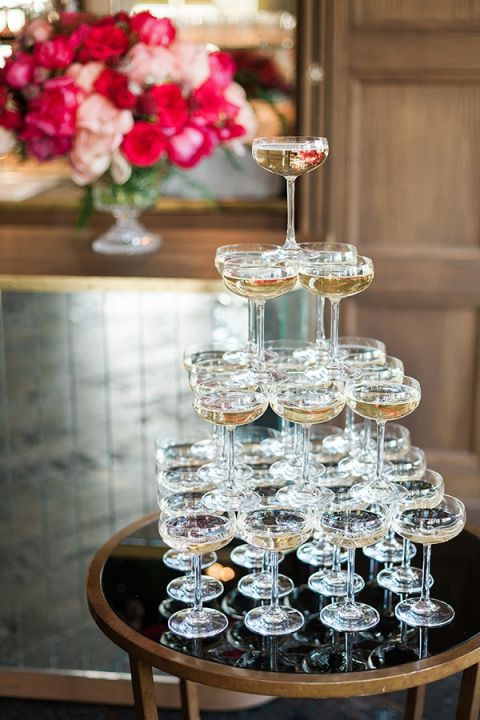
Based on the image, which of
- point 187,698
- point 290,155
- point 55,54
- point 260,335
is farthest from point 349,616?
point 55,54

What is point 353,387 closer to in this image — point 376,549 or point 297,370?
point 297,370

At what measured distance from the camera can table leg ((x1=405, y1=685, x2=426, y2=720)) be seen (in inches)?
81.3

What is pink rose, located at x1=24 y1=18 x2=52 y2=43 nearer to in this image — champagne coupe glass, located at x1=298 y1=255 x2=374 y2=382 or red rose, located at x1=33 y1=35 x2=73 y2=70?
red rose, located at x1=33 y1=35 x2=73 y2=70

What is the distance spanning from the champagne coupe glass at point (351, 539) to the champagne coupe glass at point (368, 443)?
106 millimetres

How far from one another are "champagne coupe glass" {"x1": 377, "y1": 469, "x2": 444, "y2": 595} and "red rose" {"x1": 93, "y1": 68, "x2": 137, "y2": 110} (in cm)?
126

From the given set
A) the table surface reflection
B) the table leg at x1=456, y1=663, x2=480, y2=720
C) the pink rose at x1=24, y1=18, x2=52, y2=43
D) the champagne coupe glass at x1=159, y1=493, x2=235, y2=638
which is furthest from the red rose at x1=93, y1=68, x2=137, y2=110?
the table leg at x1=456, y1=663, x2=480, y2=720

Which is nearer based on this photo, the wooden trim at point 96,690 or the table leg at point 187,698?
the table leg at point 187,698

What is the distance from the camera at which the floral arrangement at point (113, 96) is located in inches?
101

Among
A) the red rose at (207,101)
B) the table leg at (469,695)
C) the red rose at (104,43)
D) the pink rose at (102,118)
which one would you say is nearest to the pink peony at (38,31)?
the red rose at (104,43)

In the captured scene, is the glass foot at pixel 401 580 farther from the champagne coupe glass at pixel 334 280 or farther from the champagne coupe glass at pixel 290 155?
the champagne coupe glass at pixel 290 155

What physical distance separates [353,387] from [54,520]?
1.34 meters

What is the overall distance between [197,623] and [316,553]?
28cm

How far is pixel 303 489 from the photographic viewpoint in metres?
1.63

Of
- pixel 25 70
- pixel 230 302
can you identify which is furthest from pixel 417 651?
pixel 25 70
